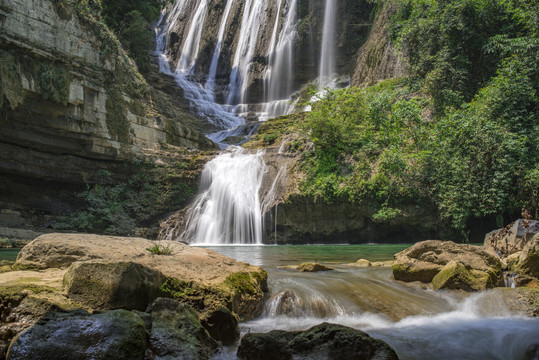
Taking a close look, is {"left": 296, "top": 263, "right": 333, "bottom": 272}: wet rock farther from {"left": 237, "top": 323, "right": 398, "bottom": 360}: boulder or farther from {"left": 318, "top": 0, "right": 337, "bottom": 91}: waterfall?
{"left": 318, "top": 0, "right": 337, "bottom": 91}: waterfall

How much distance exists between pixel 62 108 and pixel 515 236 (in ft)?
58.0

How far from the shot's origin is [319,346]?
327cm

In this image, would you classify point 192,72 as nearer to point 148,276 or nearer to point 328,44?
point 328,44

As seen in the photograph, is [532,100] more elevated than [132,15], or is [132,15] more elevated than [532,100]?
[132,15]

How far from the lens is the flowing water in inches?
159

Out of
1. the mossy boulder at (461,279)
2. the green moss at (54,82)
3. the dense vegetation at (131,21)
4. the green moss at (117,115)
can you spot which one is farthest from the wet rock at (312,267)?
the dense vegetation at (131,21)

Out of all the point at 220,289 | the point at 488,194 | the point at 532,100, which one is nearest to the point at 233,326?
the point at 220,289

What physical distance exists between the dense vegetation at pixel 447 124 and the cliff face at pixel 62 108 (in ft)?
31.1

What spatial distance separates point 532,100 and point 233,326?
14985mm

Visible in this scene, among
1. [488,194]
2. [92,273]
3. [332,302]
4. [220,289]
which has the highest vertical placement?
[488,194]

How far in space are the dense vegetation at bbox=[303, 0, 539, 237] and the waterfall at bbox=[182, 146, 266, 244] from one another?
3.06 m

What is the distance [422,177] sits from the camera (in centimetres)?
1466

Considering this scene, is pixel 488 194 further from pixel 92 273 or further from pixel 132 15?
pixel 132 15

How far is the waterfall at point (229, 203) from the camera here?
1733 cm
